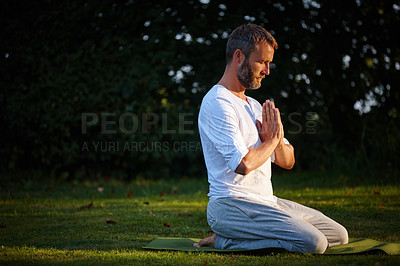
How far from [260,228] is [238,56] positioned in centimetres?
135

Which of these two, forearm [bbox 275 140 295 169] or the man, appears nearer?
the man

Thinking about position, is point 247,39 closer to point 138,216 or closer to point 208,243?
point 208,243

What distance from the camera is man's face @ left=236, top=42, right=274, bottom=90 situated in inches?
133

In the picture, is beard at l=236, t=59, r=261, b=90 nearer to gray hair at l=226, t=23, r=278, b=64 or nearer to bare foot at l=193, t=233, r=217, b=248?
gray hair at l=226, t=23, r=278, b=64

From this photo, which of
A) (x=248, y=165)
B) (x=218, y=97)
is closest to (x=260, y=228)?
(x=248, y=165)

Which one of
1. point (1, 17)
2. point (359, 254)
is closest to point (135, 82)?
point (1, 17)

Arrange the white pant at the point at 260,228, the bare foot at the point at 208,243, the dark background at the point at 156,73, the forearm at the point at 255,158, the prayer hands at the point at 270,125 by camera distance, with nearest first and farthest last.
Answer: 1. the forearm at the point at 255,158
2. the white pant at the point at 260,228
3. the prayer hands at the point at 270,125
4. the bare foot at the point at 208,243
5. the dark background at the point at 156,73

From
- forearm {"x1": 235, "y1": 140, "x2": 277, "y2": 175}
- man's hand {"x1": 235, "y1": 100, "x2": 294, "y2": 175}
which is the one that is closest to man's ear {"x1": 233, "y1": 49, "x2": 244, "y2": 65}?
man's hand {"x1": 235, "y1": 100, "x2": 294, "y2": 175}

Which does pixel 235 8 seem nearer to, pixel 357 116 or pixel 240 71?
pixel 357 116

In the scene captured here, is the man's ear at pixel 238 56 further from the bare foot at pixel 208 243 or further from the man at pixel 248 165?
the bare foot at pixel 208 243

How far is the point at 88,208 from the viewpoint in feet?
17.5

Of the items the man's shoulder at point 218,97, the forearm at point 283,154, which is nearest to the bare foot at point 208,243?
the forearm at point 283,154

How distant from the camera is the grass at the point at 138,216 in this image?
312cm

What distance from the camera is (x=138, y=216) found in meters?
4.84
